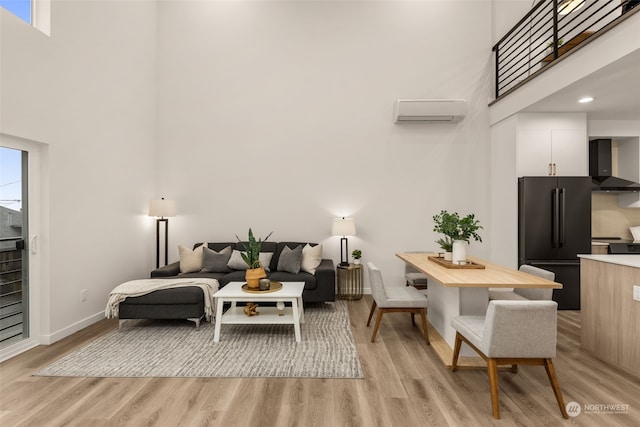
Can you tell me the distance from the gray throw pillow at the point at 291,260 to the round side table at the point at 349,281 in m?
0.69

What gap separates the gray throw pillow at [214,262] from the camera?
15.3ft

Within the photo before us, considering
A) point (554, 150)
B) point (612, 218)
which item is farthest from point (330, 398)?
point (612, 218)

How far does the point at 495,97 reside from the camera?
5.25 metres

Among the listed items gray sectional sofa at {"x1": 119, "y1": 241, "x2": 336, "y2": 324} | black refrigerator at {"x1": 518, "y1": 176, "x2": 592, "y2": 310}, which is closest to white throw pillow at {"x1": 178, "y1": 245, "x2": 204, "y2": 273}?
gray sectional sofa at {"x1": 119, "y1": 241, "x2": 336, "y2": 324}

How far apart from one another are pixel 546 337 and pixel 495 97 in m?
4.35

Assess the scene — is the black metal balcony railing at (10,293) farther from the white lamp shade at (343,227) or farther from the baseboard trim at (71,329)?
the white lamp shade at (343,227)

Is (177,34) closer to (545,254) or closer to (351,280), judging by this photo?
(351,280)

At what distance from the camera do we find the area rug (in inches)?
106

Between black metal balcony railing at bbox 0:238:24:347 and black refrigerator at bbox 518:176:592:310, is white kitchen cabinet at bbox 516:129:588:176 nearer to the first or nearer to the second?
black refrigerator at bbox 518:176:592:310

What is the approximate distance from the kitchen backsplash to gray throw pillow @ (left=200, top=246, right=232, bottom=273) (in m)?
5.62

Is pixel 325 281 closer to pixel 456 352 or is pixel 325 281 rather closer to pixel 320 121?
pixel 456 352

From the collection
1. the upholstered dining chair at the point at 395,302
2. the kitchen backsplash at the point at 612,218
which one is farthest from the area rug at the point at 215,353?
the kitchen backsplash at the point at 612,218

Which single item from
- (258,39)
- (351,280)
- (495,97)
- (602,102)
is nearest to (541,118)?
(602,102)

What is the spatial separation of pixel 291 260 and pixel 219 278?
3.23 feet
